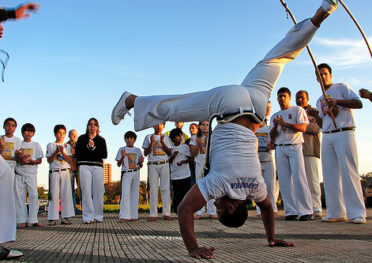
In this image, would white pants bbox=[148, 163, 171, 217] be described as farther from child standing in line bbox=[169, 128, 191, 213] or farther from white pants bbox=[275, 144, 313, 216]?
white pants bbox=[275, 144, 313, 216]

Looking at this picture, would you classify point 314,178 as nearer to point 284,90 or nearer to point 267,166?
point 267,166

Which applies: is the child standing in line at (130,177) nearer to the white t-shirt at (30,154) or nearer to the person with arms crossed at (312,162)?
the white t-shirt at (30,154)

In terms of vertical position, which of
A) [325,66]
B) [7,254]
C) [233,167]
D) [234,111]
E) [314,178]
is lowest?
[7,254]

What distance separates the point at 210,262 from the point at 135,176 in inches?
245

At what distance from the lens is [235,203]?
12.7 ft

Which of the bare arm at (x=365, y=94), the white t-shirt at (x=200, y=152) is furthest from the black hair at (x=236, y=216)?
the white t-shirt at (x=200, y=152)

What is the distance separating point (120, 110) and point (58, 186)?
4.94 meters

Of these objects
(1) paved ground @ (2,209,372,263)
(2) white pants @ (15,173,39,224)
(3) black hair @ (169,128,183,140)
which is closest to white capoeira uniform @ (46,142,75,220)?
(2) white pants @ (15,173,39,224)

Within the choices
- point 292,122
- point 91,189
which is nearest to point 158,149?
point 91,189

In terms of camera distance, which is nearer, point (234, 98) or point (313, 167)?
point (234, 98)

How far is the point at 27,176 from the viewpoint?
8.76 metres

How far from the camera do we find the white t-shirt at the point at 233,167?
12.4 feet

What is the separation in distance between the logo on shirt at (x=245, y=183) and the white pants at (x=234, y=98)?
65cm

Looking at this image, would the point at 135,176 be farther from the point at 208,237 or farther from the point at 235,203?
the point at 235,203
